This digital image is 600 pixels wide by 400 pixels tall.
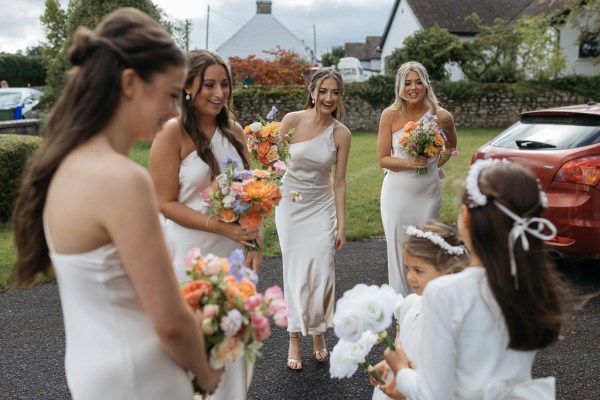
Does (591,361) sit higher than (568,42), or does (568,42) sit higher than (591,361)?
(568,42)

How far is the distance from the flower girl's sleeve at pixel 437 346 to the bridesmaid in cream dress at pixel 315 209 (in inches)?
114

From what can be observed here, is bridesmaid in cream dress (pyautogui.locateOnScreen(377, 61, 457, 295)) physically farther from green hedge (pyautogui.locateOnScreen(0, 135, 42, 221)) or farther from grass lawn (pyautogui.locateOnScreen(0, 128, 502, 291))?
green hedge (pyautogui.locateOnScreen(0, 135, 42, 221))

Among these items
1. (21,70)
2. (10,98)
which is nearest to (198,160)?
(10,98)

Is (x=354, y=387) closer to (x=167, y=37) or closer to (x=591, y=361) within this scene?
(x=591, y=361)

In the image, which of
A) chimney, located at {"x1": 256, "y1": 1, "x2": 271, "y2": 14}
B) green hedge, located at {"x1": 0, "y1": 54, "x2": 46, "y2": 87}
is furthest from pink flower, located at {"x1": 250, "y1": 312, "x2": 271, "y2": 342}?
A: chimney, located at {"x1": 256, "y1": 1, "x2": 271, "y2": 14}

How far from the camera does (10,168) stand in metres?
9.63

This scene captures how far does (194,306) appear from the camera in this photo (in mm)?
2049

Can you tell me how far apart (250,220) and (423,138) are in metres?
2.47

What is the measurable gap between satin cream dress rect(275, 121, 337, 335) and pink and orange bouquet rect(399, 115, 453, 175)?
716 millimetres

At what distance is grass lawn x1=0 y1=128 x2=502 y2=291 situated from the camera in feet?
26.6

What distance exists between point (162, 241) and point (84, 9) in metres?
19.8

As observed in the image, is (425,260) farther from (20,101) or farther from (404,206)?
(20,101)

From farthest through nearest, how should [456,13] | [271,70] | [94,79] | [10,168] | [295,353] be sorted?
[456,13] < [271,70] < [10,168] < [295,353] < [94,79]

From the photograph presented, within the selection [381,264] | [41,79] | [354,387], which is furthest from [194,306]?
[41,79]
